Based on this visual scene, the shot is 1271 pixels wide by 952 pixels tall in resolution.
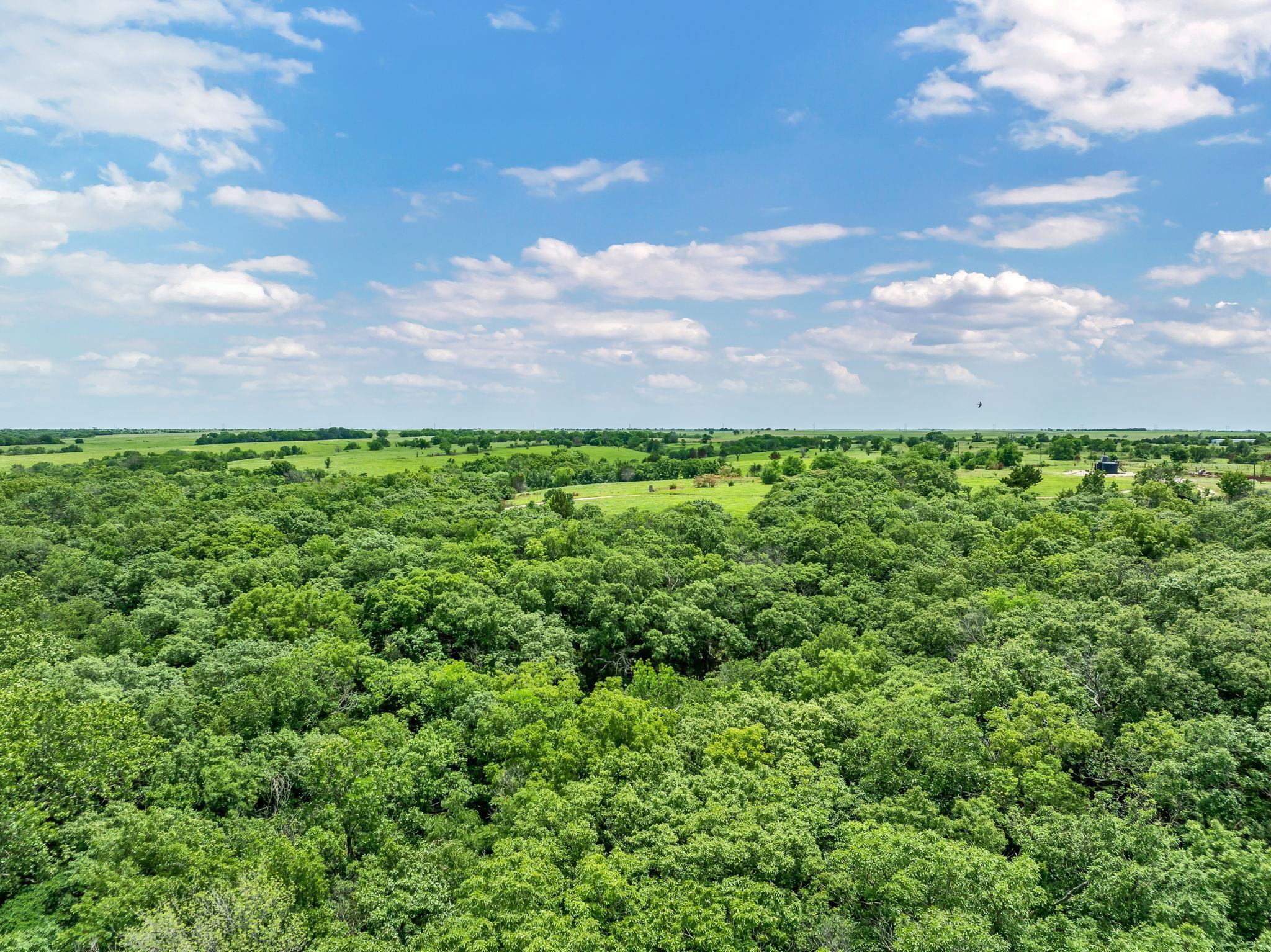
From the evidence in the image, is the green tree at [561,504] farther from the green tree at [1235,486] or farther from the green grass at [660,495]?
the green tree at [1235,486]

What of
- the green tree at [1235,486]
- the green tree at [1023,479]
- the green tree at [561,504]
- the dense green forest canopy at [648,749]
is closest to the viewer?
the dense green forest canopy at [648,749]

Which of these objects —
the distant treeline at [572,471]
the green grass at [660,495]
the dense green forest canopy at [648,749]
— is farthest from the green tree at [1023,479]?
the distant treeline at [572,471]

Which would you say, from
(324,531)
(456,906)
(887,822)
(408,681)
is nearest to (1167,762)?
(887,822)

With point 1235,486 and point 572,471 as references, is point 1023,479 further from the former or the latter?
point 572,471

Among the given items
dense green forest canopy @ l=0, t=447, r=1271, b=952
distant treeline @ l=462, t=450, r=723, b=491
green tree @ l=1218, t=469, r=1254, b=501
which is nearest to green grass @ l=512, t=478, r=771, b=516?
distant treeline @ l=462, t=450, r=723, b=491

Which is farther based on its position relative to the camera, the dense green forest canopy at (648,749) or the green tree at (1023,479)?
the green tree at (1023,479)

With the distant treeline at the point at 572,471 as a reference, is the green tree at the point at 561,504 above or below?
below
